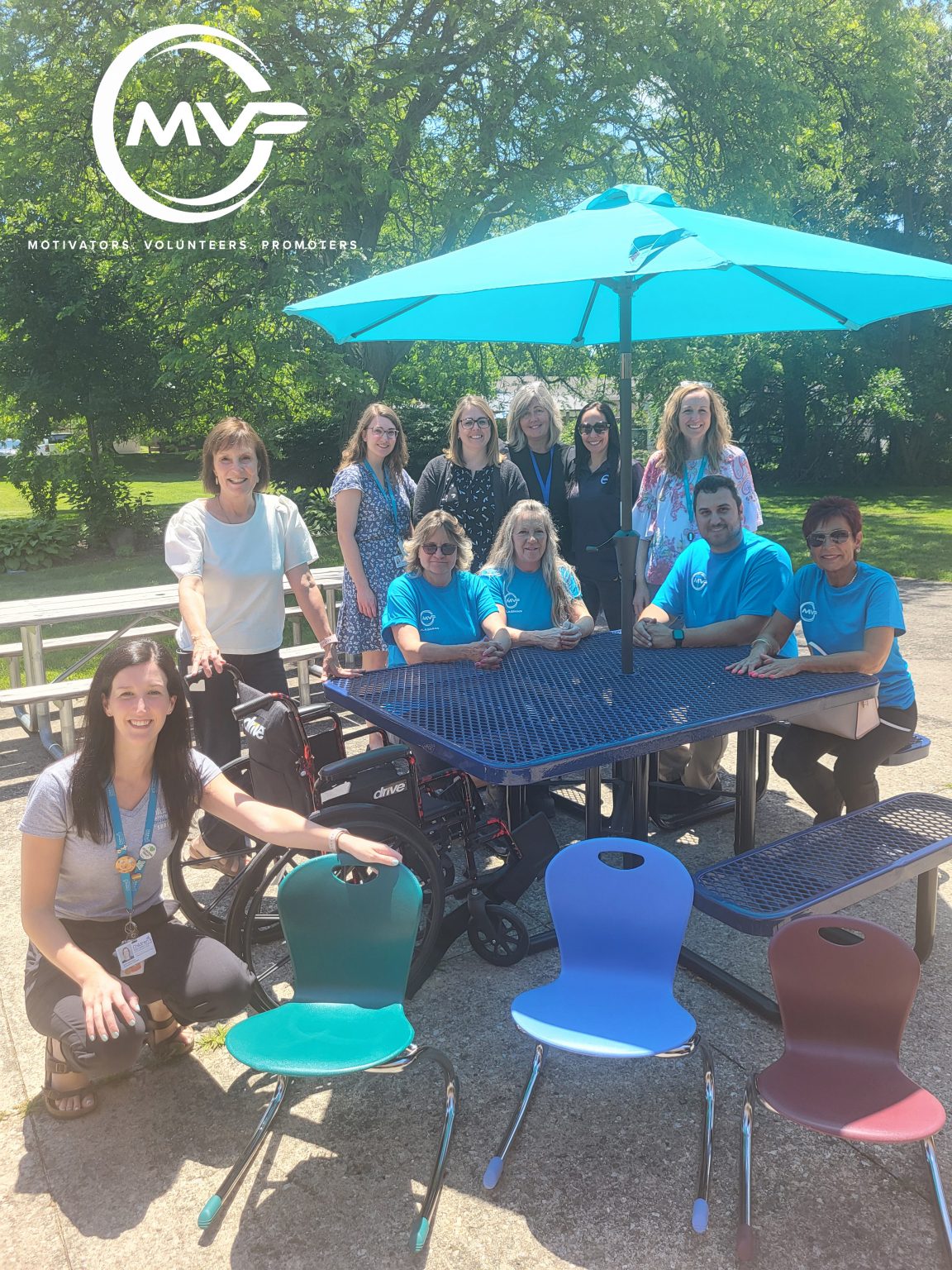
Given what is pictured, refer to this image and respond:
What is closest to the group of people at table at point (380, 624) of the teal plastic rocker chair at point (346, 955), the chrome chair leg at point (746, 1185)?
the teal plastic rocker chair at point (346, 955)

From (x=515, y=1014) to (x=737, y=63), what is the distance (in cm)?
1209

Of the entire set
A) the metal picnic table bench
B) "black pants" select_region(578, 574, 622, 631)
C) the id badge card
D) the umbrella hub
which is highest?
the umbrella hub

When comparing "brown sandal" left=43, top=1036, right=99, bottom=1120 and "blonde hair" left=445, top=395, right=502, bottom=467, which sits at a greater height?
"blonde hair" left=445, top=395, right=502, bottom=467

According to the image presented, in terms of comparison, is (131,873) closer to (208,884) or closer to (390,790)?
(390,790)

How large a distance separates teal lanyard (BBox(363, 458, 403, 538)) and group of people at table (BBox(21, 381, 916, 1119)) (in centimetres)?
1

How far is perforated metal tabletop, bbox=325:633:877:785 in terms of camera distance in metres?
2.92

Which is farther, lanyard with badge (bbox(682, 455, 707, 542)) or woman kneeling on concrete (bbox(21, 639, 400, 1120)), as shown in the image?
lanyard with badge (bbox(682, 455, 707, 542))

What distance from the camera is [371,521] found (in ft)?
16.4

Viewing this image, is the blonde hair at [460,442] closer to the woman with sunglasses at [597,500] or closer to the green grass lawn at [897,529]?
the woman with sunglasses at [597,500]

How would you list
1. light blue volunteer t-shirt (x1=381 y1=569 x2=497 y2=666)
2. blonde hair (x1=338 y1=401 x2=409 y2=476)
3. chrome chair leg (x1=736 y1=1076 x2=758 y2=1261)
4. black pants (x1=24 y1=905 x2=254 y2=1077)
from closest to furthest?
chrome chair leg (x1=736 y1=1076 x2=758 y2=1261) < black pants (x1=24 y1=905 x2=254 y2=1077) < light blue volunteer t-shirt (x1=381 y1=569 x2=497 y2=666) < blonde hair (x1=338 y1=401 x2=409 y2=476)

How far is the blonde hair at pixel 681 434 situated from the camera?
16.1 ft

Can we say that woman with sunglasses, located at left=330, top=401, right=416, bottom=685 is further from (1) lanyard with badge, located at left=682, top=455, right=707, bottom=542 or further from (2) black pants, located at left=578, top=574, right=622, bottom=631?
(1) lanyard with badge, located at left=682, top=455, right=707, bottom=542

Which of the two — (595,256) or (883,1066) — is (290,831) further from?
(595,256)

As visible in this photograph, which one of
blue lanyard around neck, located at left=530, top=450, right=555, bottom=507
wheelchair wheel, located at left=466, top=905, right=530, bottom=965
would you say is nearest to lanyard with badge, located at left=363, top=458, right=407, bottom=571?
blue lanyard around neck, located at left=530, top=450, right=555, bottom=507
